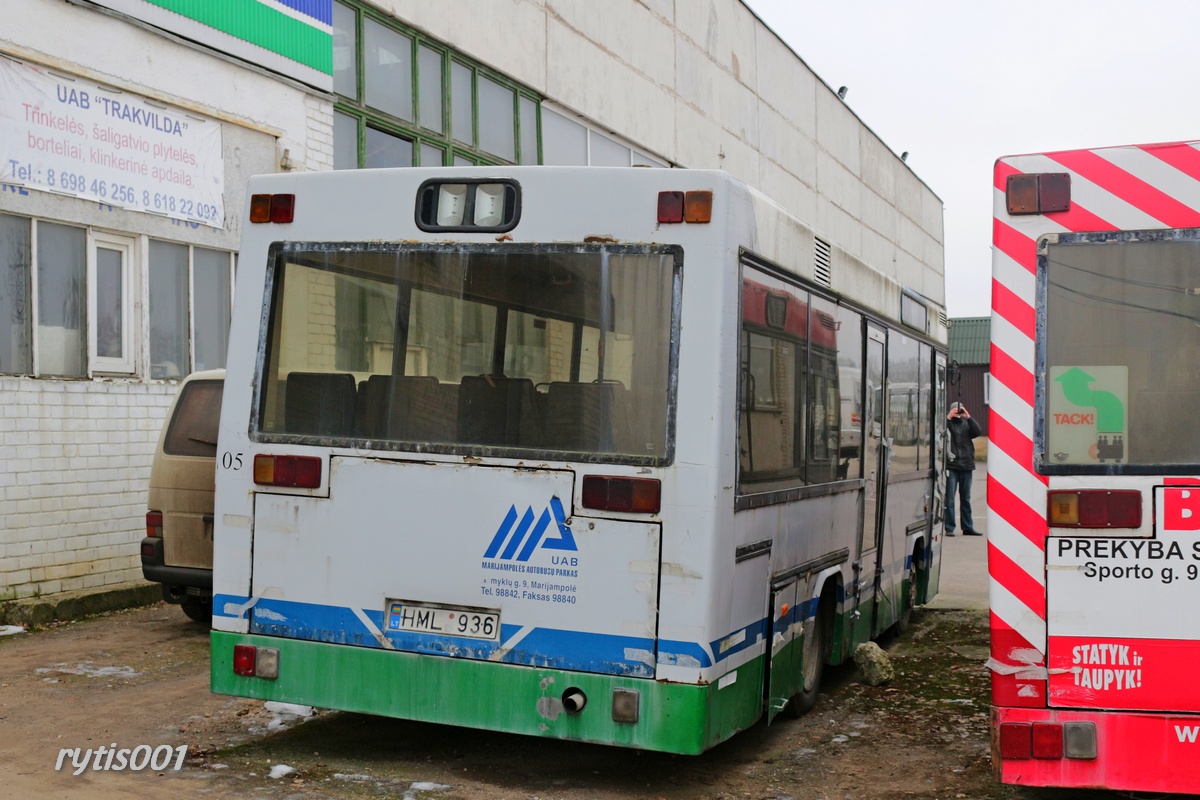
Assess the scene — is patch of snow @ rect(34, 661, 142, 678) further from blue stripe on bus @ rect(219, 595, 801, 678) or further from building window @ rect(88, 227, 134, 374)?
building window @ rect(88, 227, 134, 374)

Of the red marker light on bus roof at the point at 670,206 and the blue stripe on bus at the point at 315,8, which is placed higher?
the blue stripe on bus at the point at 315,8

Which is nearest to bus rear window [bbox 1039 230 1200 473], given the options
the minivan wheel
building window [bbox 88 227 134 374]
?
the minivan wheel

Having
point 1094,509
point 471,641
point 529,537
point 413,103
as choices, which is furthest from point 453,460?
point 413,103

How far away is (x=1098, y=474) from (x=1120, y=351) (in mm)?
462

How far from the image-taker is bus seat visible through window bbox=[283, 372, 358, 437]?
602 centimetres

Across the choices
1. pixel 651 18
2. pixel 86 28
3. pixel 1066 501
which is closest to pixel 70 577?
pixel 86 28

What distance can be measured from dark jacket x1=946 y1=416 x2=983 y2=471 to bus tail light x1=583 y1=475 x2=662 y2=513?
14.1 metres

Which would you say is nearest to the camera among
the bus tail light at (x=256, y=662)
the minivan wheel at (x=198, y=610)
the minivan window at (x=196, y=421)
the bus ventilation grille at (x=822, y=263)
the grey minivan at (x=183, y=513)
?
the bus tail light at (x=256, y=662)

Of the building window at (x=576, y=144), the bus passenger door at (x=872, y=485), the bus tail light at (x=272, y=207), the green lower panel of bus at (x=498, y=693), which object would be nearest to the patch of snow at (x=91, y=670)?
the green lower panel of bus at (x=498, y=693)

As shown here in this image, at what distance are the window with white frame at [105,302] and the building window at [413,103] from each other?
264 cm

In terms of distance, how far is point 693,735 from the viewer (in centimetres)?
538

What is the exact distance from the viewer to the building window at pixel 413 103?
14.8 metres

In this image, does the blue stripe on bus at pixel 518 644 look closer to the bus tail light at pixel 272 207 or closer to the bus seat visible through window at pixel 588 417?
the bus seat visible through window at pixel 588 417

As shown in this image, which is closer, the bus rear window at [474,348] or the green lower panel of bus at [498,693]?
the green lower panel of bus at [498,693]
